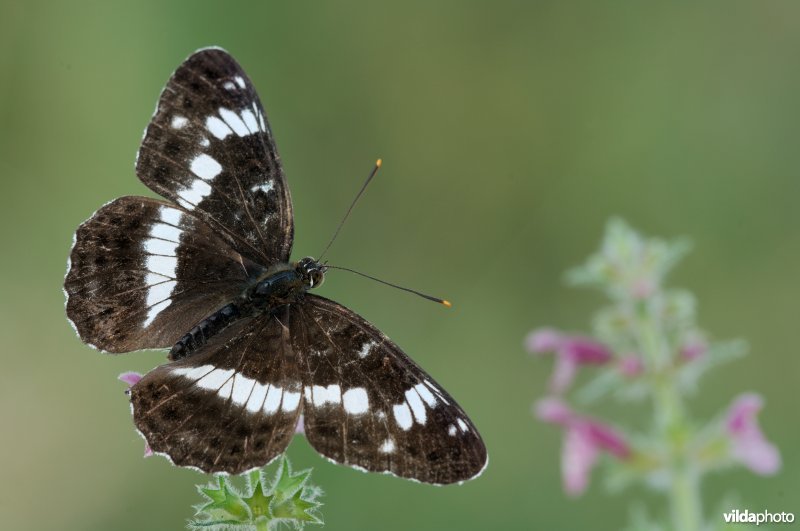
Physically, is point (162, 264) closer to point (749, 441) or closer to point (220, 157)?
point (220, 157)

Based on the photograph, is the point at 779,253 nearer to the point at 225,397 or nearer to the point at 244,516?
the point at 225,397

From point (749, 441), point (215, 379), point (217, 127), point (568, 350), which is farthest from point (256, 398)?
point (749, 441)

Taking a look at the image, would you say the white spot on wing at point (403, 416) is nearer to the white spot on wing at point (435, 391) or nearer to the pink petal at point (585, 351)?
the white spot on wing at point (435, 391)

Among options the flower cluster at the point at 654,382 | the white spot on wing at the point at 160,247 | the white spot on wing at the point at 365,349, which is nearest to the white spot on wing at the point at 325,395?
the white spot on wing at the point at 365,349

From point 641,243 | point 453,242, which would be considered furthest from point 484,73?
point 641,243

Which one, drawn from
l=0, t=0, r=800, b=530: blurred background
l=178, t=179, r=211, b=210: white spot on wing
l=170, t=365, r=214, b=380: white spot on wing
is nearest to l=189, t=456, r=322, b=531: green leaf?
l=170, t=365, r=214, b=380: white spot on wing

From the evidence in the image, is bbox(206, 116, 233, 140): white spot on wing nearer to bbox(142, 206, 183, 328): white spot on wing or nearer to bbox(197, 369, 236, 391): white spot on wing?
bbox(142, 206, 183, 328): white spot on wing
